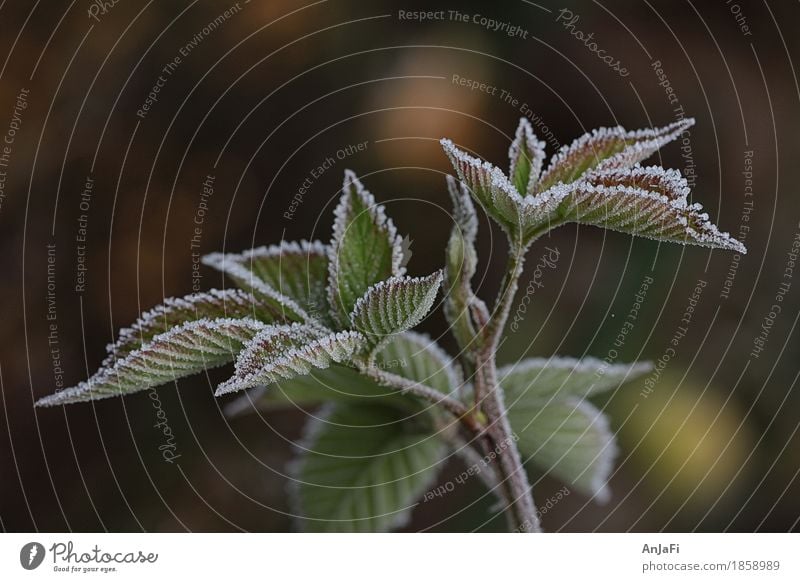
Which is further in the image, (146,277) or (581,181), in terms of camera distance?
(146,277)

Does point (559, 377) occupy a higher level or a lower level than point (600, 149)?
lower

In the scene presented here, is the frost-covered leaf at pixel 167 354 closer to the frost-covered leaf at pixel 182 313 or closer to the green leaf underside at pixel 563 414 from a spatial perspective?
the frost-covered leaf at pixel 182 313

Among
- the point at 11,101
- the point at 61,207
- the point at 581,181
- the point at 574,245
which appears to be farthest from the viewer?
the point at 574,245

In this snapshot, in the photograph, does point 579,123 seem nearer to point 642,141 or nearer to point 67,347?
point 642,141

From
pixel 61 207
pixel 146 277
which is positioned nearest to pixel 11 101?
pixel 61 207
